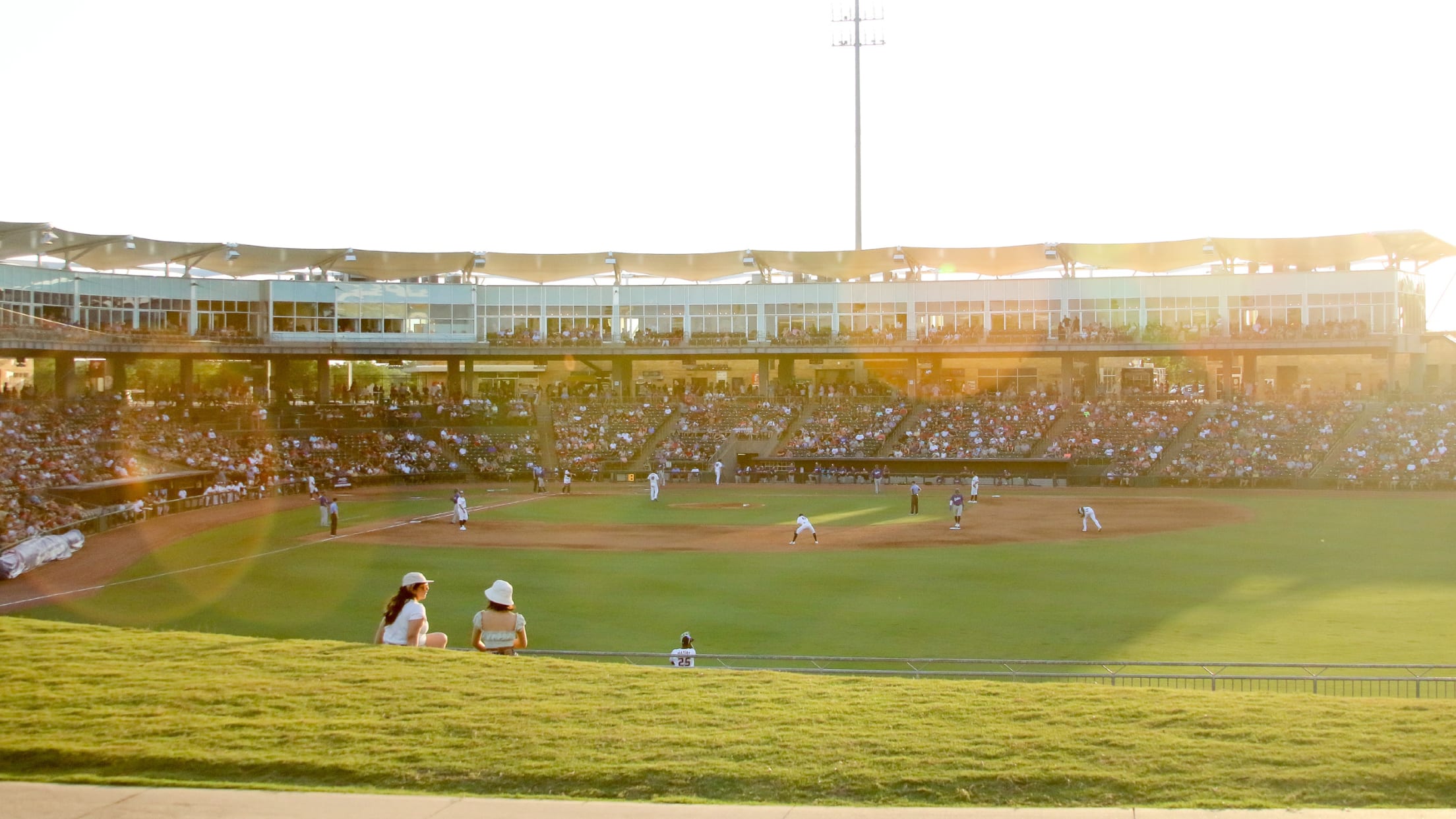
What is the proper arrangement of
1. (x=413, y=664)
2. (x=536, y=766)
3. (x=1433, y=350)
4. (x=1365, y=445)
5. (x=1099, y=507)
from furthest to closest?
(x=1433, y=350), (x=1365, y=445), (x=1099, y=507), (x=413, y=664), (x=536, y=766)

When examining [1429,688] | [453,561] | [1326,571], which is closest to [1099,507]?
[1326,571]

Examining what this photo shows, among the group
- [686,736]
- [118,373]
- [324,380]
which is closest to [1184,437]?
[324,380]

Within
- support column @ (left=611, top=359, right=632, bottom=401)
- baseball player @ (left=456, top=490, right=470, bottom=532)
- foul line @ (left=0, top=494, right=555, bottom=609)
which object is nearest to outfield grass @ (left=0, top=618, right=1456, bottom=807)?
foul line @ (left=0, top=494, right=555, bottom=609)

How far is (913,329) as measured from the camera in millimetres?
71500

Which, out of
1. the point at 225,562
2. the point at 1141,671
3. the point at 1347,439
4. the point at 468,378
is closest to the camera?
the point at 1141,671

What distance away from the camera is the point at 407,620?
11.6 metres

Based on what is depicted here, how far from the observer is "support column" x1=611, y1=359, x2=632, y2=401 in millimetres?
73625

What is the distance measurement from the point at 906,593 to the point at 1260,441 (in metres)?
37.0

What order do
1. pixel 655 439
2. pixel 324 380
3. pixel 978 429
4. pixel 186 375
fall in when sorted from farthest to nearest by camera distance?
pixel 324 380 → pixel 186 375 → pixel 655 439 → pixel 978 429

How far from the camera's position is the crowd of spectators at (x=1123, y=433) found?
2213 inches

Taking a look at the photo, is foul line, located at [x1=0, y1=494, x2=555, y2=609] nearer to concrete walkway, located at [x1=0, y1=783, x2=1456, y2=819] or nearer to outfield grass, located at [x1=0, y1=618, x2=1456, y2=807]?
outfield grass, located at [x1=0, y1=618, x2=1456, y2=807]

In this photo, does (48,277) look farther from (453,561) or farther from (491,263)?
(453,561)

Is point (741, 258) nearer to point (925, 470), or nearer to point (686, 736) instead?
point (925, 470)

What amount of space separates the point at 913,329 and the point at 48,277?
4685 cm
